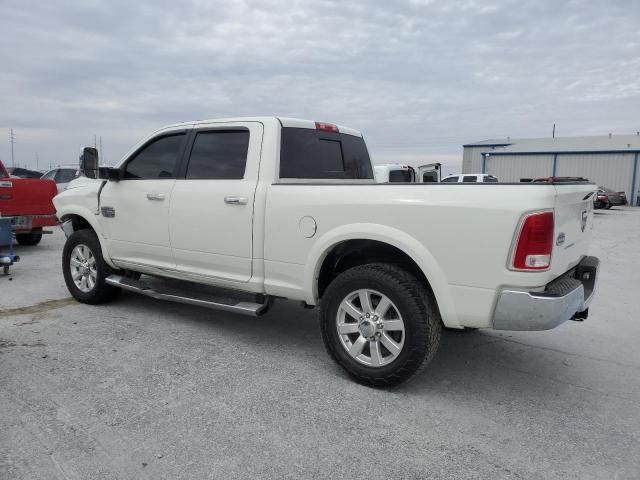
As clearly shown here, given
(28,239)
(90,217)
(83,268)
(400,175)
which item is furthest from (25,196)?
(400,175)

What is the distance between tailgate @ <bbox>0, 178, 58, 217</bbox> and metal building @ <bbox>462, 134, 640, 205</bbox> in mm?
30782

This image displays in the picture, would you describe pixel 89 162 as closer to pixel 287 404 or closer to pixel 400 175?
pixel 287 404

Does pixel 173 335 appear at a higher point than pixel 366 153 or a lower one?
lower

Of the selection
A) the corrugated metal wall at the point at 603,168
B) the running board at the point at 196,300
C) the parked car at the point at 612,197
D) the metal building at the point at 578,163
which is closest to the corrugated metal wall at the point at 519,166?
the metal building at the point at 578,163

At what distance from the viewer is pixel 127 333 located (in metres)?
4.53

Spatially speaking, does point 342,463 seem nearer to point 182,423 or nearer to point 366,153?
point 182,423

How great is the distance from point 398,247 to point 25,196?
322 inches

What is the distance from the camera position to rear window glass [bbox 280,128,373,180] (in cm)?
425

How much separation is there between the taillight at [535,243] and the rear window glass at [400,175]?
767 centimetres

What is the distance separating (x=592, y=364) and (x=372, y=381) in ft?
6.45

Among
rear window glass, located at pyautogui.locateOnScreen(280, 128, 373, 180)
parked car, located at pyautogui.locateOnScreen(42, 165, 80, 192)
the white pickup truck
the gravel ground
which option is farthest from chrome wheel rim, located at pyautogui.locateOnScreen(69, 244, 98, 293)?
parked car, located at pyautogui.locateOnScreen(42, 165, 80, 192)

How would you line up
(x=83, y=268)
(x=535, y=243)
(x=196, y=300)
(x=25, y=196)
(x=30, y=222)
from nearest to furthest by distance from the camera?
(x=535, y=243) → (x=196, y=300) → (x=83, y=268) → (x=25, y=196) → (x=30, y=222)

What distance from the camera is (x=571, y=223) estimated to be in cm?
325

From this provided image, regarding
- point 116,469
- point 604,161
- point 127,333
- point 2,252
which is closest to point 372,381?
point 116,469
